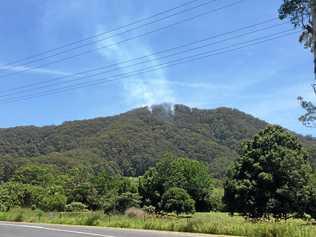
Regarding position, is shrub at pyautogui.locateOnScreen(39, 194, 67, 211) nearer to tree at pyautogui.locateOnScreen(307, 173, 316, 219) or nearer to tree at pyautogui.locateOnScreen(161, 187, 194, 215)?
tree at pyautogui.locateOnScreen(161, 187, 194, 215)

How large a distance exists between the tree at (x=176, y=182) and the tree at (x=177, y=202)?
6.69 m

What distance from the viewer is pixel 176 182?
109938mm

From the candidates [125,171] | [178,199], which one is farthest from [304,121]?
[125,171]

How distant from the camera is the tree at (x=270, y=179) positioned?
67.6 meters

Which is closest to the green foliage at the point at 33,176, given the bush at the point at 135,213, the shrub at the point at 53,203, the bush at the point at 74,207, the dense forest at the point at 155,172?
the dense forest at the point at 155,172

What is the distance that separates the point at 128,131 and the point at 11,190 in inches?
3966

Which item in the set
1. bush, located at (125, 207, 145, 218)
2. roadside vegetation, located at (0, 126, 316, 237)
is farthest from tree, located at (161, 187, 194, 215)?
bush, located at (125, 207, 145, 218)

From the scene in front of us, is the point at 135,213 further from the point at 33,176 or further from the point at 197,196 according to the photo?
the point at 33,176

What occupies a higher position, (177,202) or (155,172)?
(155,172)

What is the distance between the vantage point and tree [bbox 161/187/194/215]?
97.6 m

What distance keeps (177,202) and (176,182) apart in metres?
11.6

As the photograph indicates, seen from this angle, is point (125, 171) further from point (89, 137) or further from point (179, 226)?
point (179, 226)

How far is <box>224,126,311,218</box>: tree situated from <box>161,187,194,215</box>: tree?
25.6 m

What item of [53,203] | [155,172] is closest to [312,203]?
[53,203]
